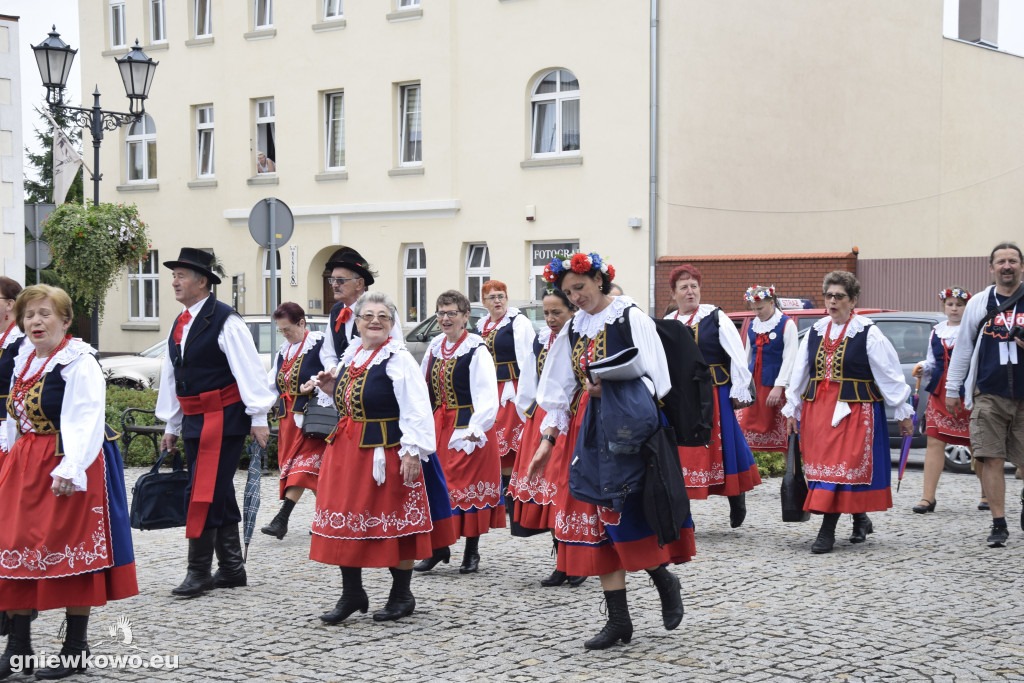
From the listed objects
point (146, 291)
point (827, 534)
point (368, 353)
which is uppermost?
point (146, 291)

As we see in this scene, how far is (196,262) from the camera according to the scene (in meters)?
7.25

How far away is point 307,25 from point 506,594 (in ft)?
73.4

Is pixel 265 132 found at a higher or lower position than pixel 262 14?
lower

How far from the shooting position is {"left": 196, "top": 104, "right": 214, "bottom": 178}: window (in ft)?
96.7

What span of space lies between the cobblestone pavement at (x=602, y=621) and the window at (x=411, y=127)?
18.4 metres

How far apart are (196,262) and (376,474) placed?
6.30 feet

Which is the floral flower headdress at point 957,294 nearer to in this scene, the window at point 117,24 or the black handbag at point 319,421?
the black handbag at point 319,421

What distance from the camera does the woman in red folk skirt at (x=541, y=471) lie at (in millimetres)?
6465

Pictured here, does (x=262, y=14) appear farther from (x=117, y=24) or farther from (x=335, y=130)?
(x=117, y=24)

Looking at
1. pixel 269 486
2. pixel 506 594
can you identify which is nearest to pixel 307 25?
pixel 269 486

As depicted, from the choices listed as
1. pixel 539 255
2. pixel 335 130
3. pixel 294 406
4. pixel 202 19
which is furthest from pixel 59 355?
pixel 202 19

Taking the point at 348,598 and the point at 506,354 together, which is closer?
the point at 348,598

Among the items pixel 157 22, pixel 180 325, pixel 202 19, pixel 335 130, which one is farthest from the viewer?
pixel 157 22

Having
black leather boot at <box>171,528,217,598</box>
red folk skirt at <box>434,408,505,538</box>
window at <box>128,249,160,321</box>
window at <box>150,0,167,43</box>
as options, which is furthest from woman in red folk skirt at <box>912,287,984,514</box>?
window at <box>150,0,167,43</box>
